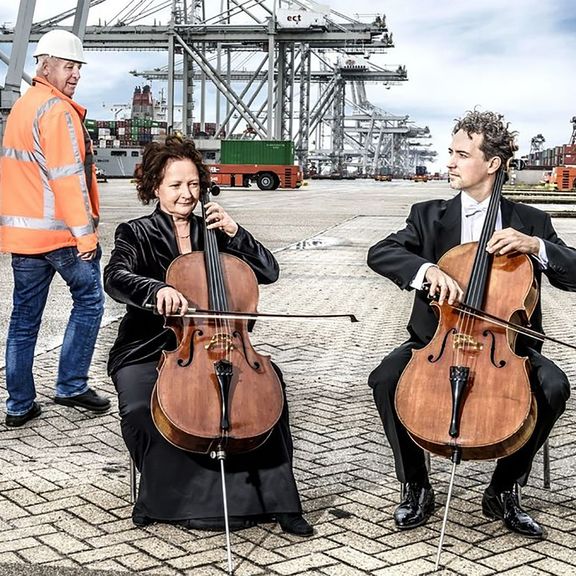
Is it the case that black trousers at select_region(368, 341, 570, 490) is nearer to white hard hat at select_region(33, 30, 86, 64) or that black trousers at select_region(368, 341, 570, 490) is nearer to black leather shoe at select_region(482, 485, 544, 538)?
black leather shoe at select_region(482, 485, 544, 538)

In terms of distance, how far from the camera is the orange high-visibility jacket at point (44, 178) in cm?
466

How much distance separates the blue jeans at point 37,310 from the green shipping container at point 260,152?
4153 cm

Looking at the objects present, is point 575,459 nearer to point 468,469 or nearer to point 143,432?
point 468,469

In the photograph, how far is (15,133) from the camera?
4.75 meters

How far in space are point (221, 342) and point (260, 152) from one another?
43.7 m

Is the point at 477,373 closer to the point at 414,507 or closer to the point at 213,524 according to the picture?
the point at 414,507

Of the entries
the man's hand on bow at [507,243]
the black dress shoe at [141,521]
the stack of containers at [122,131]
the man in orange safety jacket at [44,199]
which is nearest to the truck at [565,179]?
the man in orange safety jacket at [44,199]

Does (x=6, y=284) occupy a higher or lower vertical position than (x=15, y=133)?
lower

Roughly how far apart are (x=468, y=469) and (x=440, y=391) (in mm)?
1232

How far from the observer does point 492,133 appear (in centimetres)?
368

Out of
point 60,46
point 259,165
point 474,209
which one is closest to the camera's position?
point 474,209

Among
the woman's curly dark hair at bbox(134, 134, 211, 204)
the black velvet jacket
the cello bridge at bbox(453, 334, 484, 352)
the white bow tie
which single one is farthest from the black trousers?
the woman's curly dark hair at bbox(134, 134, 211, 204)

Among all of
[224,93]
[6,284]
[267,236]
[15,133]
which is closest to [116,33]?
[224,93]

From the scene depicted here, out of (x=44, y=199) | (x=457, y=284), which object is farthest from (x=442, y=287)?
(x=44, y=199)
